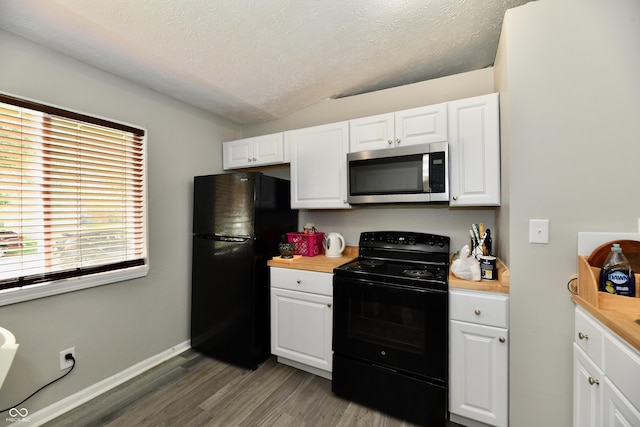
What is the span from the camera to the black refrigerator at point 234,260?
2100mm

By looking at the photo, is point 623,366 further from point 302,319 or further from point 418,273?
point 302,319

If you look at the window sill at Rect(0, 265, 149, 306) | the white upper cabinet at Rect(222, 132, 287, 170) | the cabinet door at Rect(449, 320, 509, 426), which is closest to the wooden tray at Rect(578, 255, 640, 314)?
the cabinet door at Rect(449, 320, 509, 426)

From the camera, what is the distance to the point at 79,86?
1776 millimetres

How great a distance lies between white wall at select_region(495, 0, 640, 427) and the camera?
1.23 meters

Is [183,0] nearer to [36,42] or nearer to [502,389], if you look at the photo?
[36,42]

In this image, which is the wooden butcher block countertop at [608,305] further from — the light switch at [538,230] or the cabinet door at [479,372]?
the cabinet door at [479,372]

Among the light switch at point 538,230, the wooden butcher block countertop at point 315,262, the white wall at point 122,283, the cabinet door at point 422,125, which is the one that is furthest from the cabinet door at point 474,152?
the white wall at point 122,283

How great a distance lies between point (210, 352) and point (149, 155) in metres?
1.74

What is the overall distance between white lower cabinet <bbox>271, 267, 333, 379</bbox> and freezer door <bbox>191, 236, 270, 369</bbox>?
0.11 metres

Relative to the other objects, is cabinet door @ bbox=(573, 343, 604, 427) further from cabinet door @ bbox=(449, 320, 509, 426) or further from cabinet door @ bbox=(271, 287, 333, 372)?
cabinet door @ bbox=(271, 287, 333, 372)

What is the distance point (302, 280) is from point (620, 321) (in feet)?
5.31

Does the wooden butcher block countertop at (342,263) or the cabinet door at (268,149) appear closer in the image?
the wooden butcher block countertop at (342,263)

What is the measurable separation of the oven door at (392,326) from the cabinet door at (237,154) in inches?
59.5

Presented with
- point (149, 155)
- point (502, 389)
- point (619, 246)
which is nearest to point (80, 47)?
point (149, 155)
